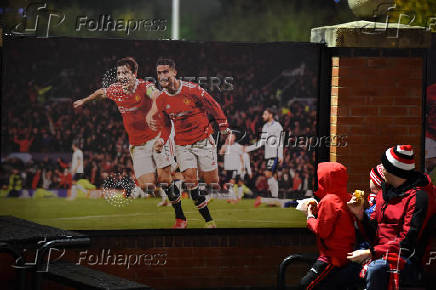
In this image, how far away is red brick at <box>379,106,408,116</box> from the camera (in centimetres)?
851

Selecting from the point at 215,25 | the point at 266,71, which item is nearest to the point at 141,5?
the point at 215,25

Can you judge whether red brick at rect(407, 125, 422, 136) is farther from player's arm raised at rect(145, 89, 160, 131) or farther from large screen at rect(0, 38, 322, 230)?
player's arm raised at rect(145, 89, 160, 131)

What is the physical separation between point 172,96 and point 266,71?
97cm

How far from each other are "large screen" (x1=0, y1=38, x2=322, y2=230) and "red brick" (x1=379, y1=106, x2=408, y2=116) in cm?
67

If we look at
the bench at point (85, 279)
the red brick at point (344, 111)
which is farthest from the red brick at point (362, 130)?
the bench at point (85, 279)

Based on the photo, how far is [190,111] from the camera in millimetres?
8500

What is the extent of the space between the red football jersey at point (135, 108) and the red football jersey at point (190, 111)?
0.56 feet

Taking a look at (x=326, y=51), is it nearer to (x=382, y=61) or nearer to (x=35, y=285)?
(x=382, y=61)

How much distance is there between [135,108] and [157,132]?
0.32 m

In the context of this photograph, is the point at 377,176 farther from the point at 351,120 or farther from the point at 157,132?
the point at 157,132

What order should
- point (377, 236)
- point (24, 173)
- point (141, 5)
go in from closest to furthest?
point (377, 236), point (24, 173), point (141, 5)

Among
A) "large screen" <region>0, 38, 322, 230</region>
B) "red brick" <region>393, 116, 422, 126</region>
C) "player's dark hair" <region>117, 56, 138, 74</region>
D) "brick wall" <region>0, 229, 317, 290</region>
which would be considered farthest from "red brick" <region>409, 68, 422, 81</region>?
"player's dark hair" <region>117, 56, 138, 74</region>

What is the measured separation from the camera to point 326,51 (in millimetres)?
8594

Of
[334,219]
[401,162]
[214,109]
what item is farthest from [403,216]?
[214,109]
